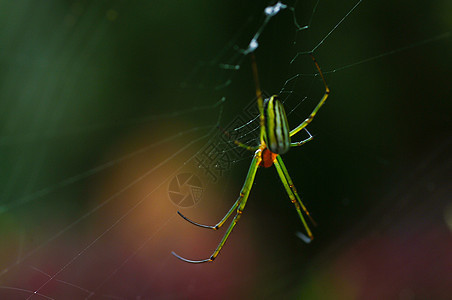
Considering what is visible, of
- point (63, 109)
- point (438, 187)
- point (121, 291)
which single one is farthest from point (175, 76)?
point (438, 187)

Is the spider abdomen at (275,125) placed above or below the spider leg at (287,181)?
above

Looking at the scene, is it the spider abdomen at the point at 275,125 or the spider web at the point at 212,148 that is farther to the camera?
the spider web at the point at 212,148

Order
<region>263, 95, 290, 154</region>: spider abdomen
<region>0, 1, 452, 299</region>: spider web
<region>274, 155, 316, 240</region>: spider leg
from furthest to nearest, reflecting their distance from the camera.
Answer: <region>0, 1, 452, 299</region>: spider web, <region>274, 155, 316, 240</region>: spider leg, <region>263, 95, 290, 154</region>: spider abdomen

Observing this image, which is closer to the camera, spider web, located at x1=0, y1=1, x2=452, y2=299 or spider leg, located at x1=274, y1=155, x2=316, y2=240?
spider leg, located at x1=274, y1=155, x2=316, y2=240

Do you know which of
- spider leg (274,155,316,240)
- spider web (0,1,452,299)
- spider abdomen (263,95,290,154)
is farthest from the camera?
spider web (0,1,452,299)

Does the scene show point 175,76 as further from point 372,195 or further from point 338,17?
point 372,195
